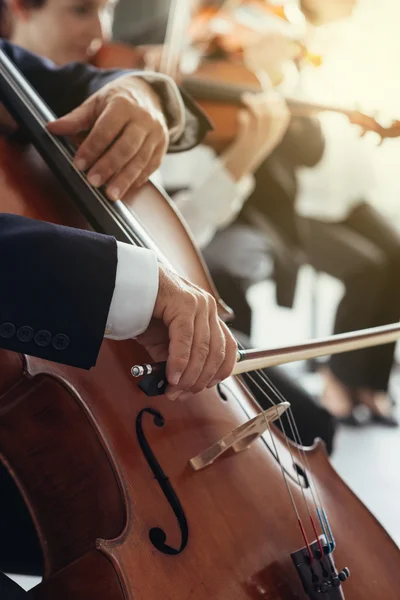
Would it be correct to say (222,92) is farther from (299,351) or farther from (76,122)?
(299,351)

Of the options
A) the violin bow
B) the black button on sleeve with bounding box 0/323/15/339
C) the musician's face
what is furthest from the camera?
the musician's face

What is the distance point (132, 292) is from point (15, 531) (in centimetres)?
43

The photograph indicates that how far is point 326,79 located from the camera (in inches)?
110

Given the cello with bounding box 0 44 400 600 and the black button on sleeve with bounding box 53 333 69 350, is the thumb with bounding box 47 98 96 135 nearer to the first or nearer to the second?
the cello with bounding box 0 44 400 600

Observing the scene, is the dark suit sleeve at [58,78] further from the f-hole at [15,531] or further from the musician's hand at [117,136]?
the f-hole at [15,531]

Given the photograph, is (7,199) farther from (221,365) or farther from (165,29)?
(165,29)

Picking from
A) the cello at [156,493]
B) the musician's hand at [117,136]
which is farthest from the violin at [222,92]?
the cello at [156,493]

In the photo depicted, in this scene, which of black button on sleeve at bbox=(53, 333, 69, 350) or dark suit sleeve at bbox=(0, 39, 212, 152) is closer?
black button on sleeve at bbox=(53, 333, 69, 350)

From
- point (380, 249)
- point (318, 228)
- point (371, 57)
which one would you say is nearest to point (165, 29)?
point (371, 57)

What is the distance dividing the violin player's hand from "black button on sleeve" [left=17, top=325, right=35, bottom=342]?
5.48ft

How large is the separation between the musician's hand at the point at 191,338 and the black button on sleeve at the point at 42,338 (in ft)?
0.35

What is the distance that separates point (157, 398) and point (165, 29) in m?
2.41

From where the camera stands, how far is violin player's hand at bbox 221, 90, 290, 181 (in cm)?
216

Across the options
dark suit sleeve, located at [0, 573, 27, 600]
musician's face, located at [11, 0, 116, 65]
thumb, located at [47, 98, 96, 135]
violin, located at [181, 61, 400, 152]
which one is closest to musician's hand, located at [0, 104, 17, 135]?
thumb, located at [47, 98, 96, 135]
